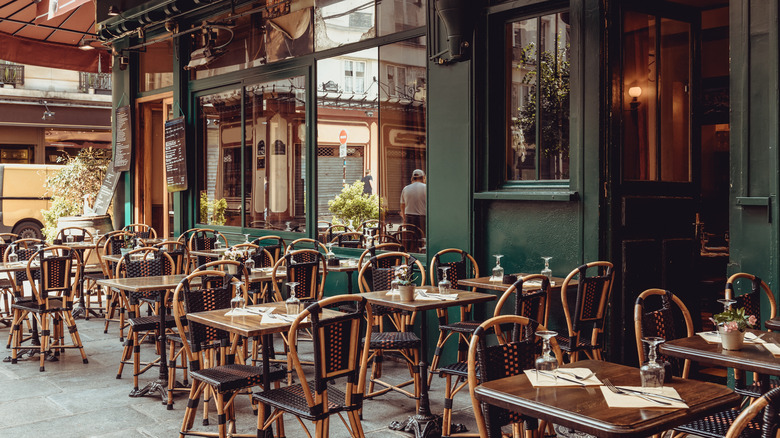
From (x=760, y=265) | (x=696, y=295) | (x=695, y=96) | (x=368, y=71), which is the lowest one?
(x=696, y=295)

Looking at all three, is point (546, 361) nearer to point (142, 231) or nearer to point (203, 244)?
point (203, 244)

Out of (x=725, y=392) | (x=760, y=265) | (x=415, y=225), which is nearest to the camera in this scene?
(x=725, y=392)

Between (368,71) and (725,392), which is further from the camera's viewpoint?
(368,71)

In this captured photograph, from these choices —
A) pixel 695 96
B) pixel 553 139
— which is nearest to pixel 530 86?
pixel 553 139

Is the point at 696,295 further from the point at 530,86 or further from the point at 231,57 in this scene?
the point at 231,57

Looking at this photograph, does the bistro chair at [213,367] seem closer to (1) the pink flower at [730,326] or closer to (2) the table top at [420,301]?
(2) the table top at [420,301]

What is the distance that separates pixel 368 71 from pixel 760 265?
4.35 m

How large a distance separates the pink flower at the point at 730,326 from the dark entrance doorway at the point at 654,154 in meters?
2.19

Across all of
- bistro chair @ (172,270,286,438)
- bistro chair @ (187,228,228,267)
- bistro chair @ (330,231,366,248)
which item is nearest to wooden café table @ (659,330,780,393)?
bistro chair @ (172,270,286,438)

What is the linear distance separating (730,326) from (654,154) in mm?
2862

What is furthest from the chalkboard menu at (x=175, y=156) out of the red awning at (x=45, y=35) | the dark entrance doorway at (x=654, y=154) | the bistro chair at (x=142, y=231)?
the dark entrance doorway at (x=654, y=154)

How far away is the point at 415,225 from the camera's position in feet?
24.0

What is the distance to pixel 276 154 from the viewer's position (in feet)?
30.3

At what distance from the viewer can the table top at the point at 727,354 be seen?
3195 millimetres
